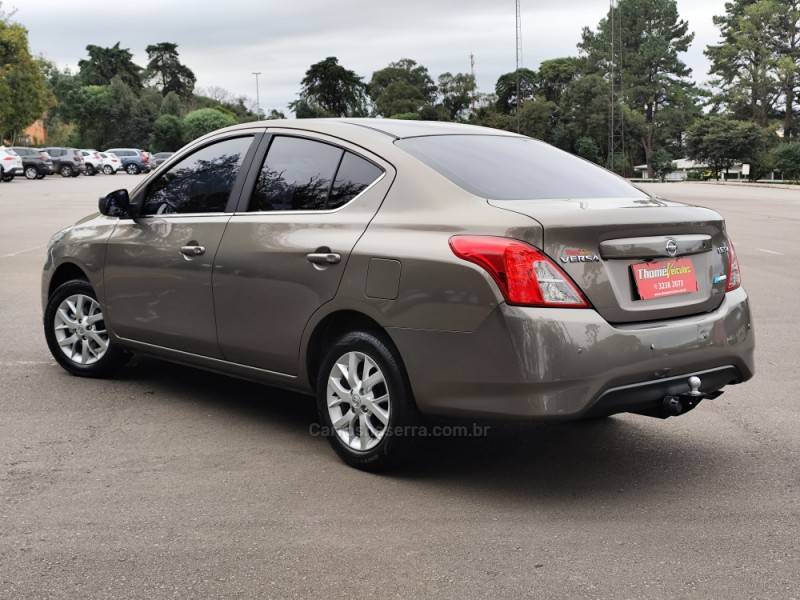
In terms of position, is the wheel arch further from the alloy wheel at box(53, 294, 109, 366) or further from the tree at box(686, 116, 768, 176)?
the tree at box(686, 116, 768, 176)

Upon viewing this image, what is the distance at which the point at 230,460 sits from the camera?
5.15m

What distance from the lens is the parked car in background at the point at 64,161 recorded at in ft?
198

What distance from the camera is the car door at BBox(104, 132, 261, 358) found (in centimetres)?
572

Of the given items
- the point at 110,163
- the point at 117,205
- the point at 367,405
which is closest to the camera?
the point at 367,405

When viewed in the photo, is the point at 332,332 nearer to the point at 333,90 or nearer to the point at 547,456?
the point at 547,456

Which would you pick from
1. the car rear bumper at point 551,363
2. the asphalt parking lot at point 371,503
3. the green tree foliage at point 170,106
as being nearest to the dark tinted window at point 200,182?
the asphalt parking lot at point 371,503

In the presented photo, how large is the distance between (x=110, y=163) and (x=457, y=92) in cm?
8145

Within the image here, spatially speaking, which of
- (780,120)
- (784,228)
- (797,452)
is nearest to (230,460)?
(797,452)

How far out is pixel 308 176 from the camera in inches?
210

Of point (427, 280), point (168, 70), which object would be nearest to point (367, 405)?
point (427, 280)

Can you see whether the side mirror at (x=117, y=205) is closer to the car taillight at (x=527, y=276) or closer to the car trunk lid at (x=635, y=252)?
the car trunk lid at (x=635, y=252)

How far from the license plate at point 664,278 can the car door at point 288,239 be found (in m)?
1.28

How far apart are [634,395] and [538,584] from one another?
1.09 m

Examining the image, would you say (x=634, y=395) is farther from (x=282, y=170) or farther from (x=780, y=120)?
(x=780, y=120)
